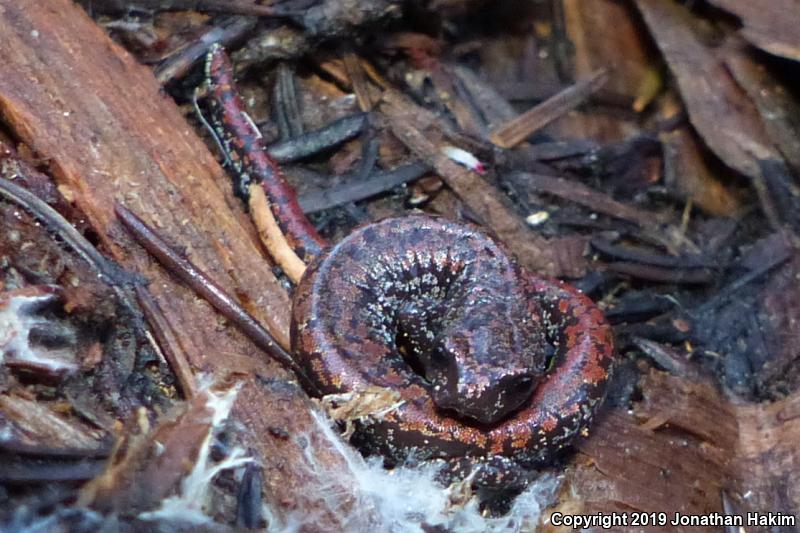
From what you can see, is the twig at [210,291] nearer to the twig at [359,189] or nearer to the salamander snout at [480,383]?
the salamander snout at [480,383]

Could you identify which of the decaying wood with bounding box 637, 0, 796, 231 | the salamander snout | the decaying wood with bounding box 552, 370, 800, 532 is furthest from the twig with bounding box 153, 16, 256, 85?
the decaying wood with bounding box 552, 370, 800, 532

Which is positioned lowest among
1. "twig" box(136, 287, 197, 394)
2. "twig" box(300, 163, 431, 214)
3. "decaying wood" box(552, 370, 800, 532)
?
"decaying wood" box(552, 370, 800, 532)

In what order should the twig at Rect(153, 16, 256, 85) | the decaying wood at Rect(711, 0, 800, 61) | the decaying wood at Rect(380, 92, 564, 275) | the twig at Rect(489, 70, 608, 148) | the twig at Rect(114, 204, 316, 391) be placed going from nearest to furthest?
the twig at Rect(114, 204, 316, 391), the twig at Rect(153, 16, 256, 85), the decaying wood at Rect(380, 92, 564, 275), the decaying wood at Rect(711, 0, 800, 61), the twig at Rect(489, 70, 608, 148)

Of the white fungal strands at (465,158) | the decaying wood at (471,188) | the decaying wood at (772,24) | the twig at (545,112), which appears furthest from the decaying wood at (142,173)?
the decaying wood at (772,24)

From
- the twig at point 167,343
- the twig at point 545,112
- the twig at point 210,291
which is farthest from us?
the twig at point 545,112

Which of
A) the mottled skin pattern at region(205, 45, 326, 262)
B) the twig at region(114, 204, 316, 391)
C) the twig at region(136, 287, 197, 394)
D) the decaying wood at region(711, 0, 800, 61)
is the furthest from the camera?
the decaying wood at region(711, 0, 800, 61)

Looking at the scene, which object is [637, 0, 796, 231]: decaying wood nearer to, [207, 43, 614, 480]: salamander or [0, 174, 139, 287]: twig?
[207, 43, 614, 480]: salamander

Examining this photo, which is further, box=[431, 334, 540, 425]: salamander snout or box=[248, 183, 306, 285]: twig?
box=[248, 183, 306, 285]: twig

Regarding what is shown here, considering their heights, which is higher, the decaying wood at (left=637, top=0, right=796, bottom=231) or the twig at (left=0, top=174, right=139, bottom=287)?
the twig at (left=0, top=174, right=139, bottom=287)
